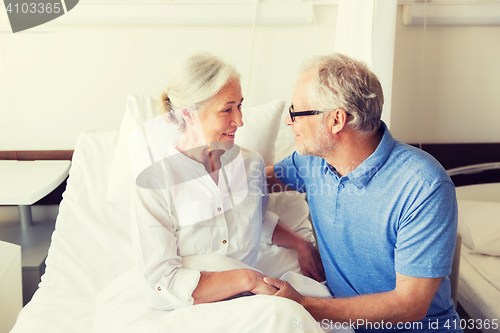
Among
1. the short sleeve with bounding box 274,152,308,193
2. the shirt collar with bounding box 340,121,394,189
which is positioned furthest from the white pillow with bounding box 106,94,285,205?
the shirt collar with bounding box 340,121,394,189

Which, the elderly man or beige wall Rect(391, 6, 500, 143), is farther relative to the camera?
beige wall Rect(391, 6, 500, 143)

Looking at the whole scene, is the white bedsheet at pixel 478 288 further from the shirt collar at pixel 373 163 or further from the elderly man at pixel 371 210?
the shirt collar at pixel 373 163

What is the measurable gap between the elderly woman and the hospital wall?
0.69 metres

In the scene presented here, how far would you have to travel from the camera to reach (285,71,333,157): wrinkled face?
112 centimetres

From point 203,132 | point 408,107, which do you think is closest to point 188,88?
point 203,132

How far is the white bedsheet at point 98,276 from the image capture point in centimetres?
90

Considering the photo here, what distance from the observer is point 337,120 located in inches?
43.3

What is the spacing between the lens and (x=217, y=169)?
123cm

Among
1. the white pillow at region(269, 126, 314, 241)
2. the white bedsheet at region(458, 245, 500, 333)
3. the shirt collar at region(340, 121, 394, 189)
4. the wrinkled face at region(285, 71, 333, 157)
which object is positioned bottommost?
the white bedsheet at region(458, 245, 500, 333)

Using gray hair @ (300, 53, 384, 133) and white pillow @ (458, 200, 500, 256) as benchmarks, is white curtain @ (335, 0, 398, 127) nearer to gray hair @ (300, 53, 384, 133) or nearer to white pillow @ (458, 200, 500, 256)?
gray hair @ (300, 53, 384, 133)

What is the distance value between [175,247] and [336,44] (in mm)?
1099

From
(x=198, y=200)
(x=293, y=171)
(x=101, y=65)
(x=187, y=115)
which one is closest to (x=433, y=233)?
(x=293, y=171)

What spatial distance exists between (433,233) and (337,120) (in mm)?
391

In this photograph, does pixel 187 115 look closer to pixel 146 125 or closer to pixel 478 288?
pixel 146 125
